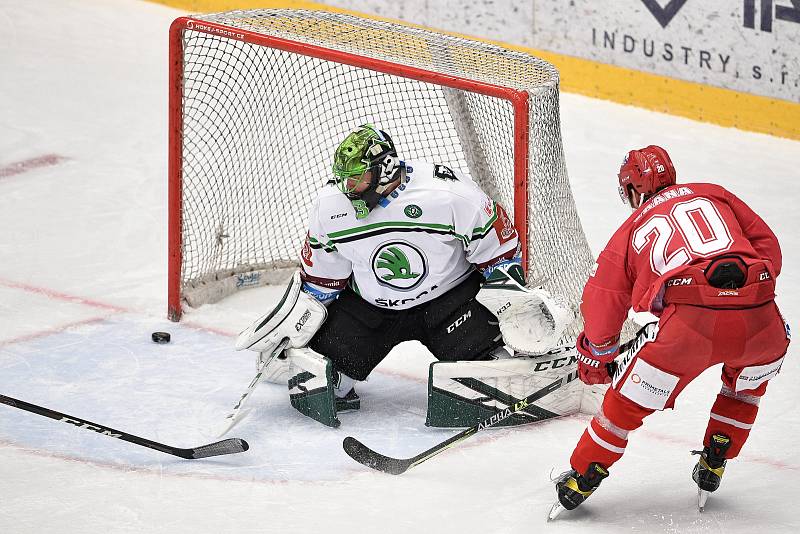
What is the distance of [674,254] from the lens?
3301 millimetres

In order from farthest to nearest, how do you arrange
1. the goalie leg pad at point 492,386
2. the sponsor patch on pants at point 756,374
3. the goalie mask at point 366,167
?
the goalie leg pad at point 492,386, the goalie mask at point 366,167, the sponsor patch on pants at point 756,374

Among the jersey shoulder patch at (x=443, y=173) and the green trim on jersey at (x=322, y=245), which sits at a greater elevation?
the jersey shoulder patch at (x=443, y=173)

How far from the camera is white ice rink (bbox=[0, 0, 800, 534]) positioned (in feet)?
12.1

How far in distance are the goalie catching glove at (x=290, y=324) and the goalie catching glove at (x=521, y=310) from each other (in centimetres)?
52

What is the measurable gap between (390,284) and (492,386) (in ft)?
1.41

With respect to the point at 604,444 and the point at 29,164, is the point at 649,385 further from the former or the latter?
the point at 29,164

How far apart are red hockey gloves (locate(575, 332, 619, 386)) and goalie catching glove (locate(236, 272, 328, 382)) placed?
38.2 inches

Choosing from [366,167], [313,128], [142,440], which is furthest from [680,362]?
[313,128]

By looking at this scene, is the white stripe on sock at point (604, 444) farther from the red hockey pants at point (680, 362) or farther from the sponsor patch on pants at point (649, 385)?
the sponsor patch on pants at point (649, 385)

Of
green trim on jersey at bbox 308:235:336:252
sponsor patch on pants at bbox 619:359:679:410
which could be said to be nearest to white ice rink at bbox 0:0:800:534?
sponsor patch on pants at bbox 619:359:679:410

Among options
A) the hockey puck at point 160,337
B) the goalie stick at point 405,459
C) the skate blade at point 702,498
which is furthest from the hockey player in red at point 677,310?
the hockey puck at point 160,337

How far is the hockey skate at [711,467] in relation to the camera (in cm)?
356

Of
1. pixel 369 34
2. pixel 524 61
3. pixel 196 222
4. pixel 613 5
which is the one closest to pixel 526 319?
pixel 524 61

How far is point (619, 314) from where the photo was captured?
3.47 meters
